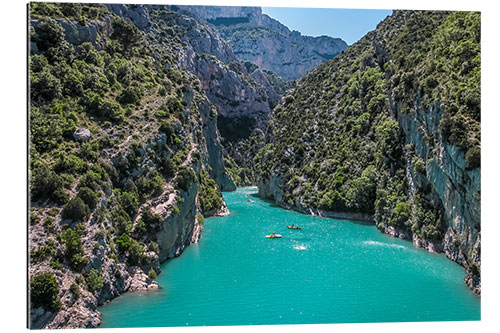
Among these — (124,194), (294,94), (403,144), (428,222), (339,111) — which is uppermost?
(294,94)

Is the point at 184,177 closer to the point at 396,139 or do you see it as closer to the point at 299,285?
the point at 299,285

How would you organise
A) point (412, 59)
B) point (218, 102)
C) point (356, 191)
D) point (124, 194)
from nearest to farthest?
point (124, 194)
point (412, 59)
point (356, 191)
point (218, 102)

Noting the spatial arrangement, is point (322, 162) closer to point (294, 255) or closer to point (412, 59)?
point (412, 59)

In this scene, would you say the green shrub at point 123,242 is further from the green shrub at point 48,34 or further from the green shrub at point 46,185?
the green shrub at point 48,34

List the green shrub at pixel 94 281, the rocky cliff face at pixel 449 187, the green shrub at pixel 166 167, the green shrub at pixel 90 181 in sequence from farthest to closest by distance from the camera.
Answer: the green shrub at pixel 166 167, the rocky cliff face at pixel 449 187, the green shrub at pixel 90 181, the green shrub at pixel 94 281

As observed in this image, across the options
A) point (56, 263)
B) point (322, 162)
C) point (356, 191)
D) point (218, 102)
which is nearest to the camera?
point (56, 263)

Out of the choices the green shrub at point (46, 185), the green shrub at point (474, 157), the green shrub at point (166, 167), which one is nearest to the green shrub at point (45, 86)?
the green shrub at point (46, 185)

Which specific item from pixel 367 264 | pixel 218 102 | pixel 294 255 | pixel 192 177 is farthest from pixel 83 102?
pixel 218 102

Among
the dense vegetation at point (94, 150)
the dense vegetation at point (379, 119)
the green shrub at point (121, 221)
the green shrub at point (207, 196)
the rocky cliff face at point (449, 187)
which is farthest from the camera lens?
the green shrub at point (207, 196)
